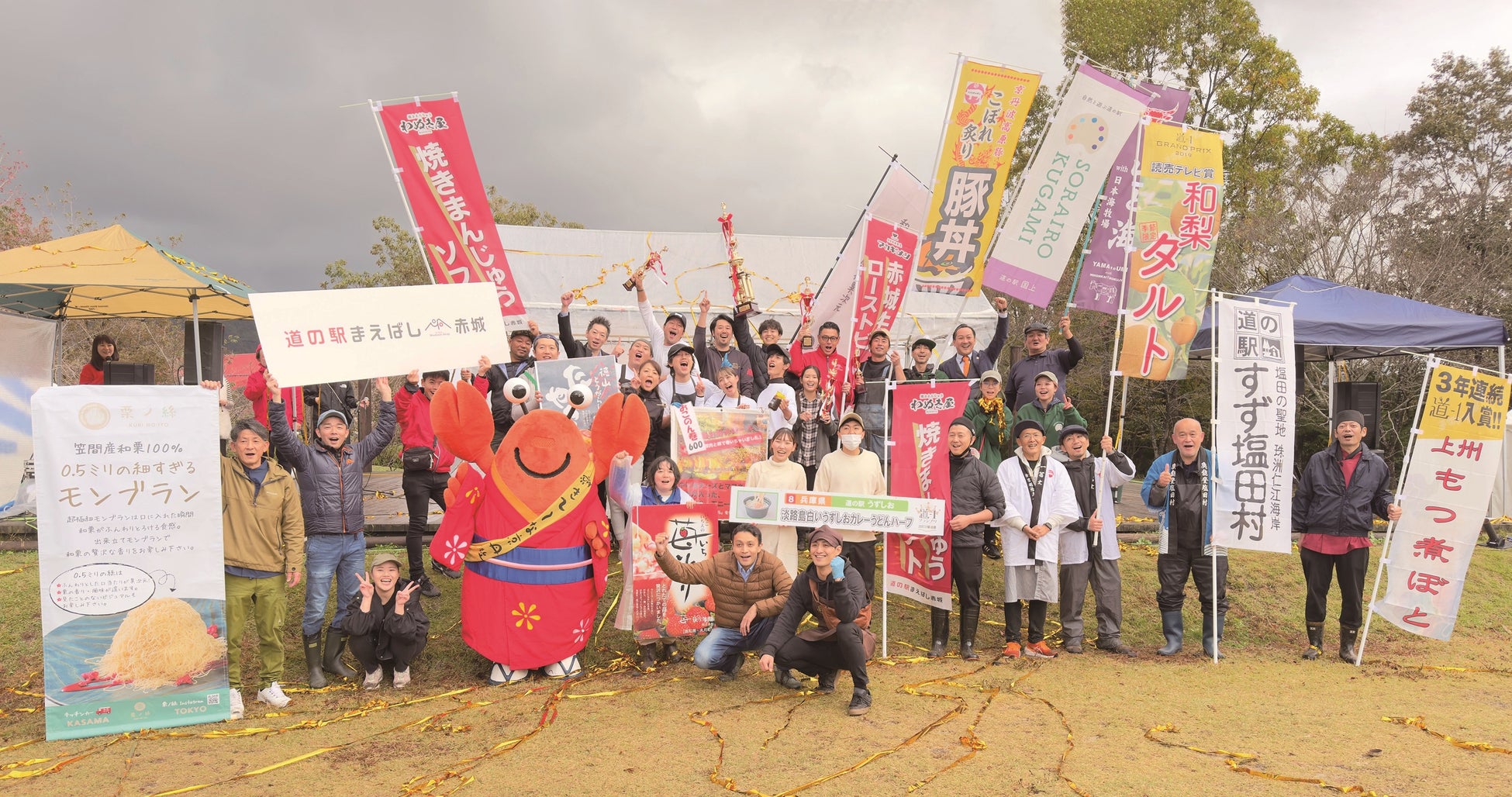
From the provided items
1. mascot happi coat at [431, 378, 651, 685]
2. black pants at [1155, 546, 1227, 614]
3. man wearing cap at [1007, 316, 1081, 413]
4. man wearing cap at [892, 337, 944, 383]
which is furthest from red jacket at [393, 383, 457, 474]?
black pants at [1155, 546, 1227, 614]

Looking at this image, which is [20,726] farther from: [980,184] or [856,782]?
[980,184]

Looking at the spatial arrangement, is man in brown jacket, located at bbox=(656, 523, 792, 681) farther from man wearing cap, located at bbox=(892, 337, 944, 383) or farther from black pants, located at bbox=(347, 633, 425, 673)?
man wearing cap, located at bbox=(892, 337, 944, 383)

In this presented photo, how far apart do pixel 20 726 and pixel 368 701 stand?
1.87m

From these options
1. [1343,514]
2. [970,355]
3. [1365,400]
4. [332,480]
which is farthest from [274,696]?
[1365,400]

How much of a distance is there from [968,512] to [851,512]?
3.09 feet

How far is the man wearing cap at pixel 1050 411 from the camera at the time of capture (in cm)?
704

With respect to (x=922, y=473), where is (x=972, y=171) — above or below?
above

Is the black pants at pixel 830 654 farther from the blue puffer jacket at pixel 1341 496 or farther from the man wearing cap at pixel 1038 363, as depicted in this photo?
the blue puffer jacket at pixel 1341 496

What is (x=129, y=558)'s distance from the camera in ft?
15.9

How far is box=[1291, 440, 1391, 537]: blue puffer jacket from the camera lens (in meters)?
6.36

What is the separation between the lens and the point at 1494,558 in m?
9.38

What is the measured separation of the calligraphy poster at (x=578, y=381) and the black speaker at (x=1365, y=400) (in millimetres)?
8965

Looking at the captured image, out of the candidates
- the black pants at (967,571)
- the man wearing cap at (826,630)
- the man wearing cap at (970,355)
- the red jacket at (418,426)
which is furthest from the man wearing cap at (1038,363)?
the red jacket at (418,426)

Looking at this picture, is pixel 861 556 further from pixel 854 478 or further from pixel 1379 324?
pixel 1379 324
